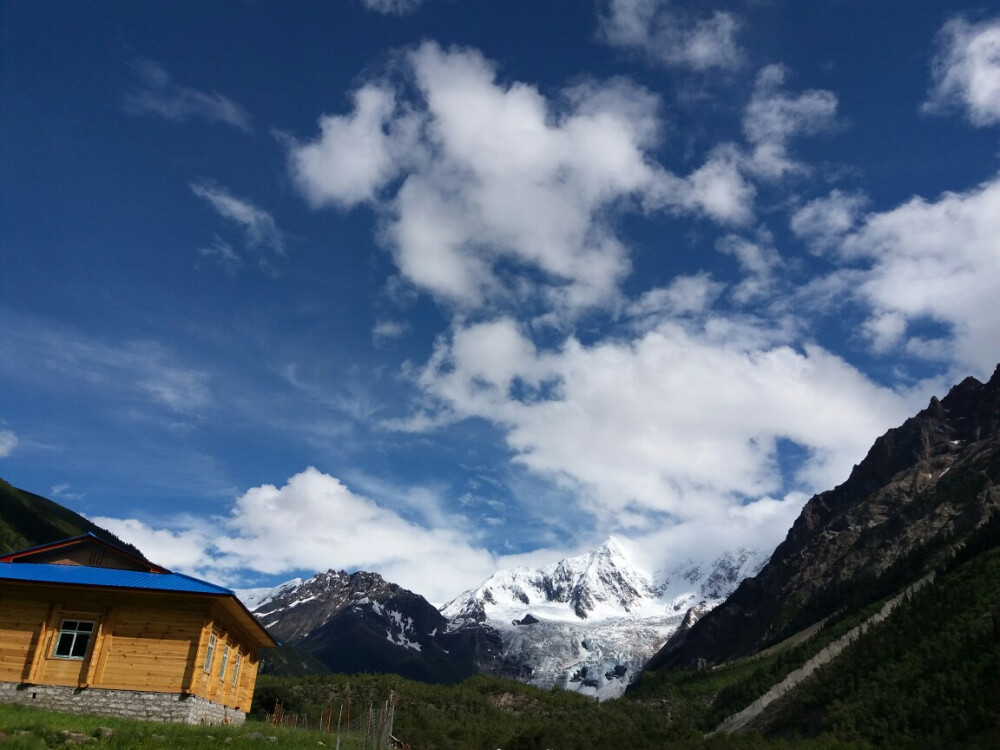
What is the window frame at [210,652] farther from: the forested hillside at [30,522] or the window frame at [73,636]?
the forested hillside at [30,522]

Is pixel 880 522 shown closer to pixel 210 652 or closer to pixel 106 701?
pixel 210 652

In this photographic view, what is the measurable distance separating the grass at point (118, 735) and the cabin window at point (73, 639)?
261 cm

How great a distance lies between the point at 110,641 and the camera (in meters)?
27.1

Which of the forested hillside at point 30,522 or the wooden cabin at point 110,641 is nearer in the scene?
the wooden cabin at point 110,641

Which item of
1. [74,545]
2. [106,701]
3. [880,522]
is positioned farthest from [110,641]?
[880,522]

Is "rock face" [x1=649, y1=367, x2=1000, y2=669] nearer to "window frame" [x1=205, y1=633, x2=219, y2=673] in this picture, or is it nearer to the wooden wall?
"window frame" [x1=205, y1=633, x2=219, y2=673]

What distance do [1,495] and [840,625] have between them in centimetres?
14136

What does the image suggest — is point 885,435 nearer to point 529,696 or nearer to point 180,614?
point 529,696

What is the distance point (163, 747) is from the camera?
1936cm

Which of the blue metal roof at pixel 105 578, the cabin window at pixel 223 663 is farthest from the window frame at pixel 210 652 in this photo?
the blue metal roof at pixel 105 578

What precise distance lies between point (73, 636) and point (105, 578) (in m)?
2.26

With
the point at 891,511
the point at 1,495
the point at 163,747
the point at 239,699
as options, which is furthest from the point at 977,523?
the point at 1,495

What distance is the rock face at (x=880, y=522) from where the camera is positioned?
118188 millimetres

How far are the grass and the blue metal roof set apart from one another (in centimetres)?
460
